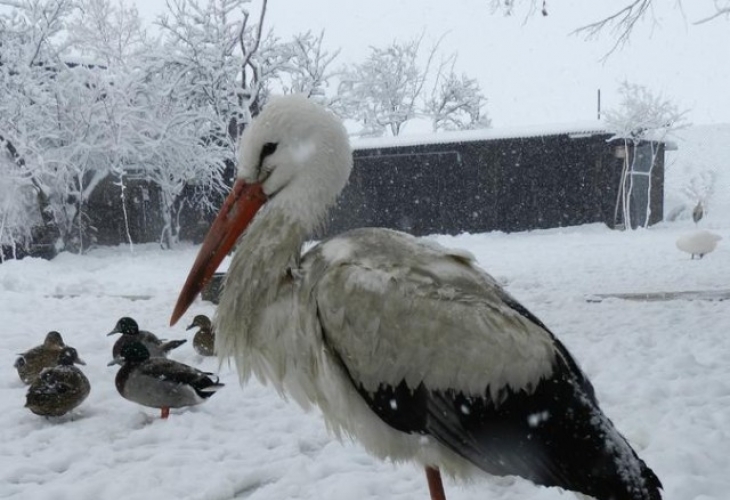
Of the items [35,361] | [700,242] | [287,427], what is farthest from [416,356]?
[700,242]

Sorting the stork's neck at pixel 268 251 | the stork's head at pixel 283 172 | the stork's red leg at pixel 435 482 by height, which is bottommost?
the stork's red leg at pixel 435 482

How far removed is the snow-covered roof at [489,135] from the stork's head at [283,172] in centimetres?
2176

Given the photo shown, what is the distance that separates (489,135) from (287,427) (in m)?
21.8

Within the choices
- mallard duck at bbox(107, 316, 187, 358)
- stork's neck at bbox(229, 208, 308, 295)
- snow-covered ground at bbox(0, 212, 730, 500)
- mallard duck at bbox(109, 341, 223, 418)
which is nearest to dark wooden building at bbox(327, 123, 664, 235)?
snow-covered ground at bbox(0, 212, 730, 500)

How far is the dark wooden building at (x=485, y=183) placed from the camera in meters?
25.2

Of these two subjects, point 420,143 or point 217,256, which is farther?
point 420,143

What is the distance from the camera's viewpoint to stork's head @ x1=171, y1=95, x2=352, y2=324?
111 inches

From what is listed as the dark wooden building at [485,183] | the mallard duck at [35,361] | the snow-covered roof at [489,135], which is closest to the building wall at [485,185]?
the dark wooden building at [485,183]

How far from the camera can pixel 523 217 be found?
25625 mm

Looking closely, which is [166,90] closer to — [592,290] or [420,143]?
[420,143]

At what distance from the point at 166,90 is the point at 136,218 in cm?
498

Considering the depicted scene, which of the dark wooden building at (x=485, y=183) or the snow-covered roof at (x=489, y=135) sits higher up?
the snow-covered roof at (x=489, y=135)

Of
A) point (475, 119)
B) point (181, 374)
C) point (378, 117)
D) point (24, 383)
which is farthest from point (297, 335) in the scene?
point (475, 119)

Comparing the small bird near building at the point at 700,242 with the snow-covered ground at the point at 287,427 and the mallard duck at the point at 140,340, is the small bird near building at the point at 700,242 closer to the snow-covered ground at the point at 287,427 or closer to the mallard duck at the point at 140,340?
A: the snow-covered ground at the point at 287,427
